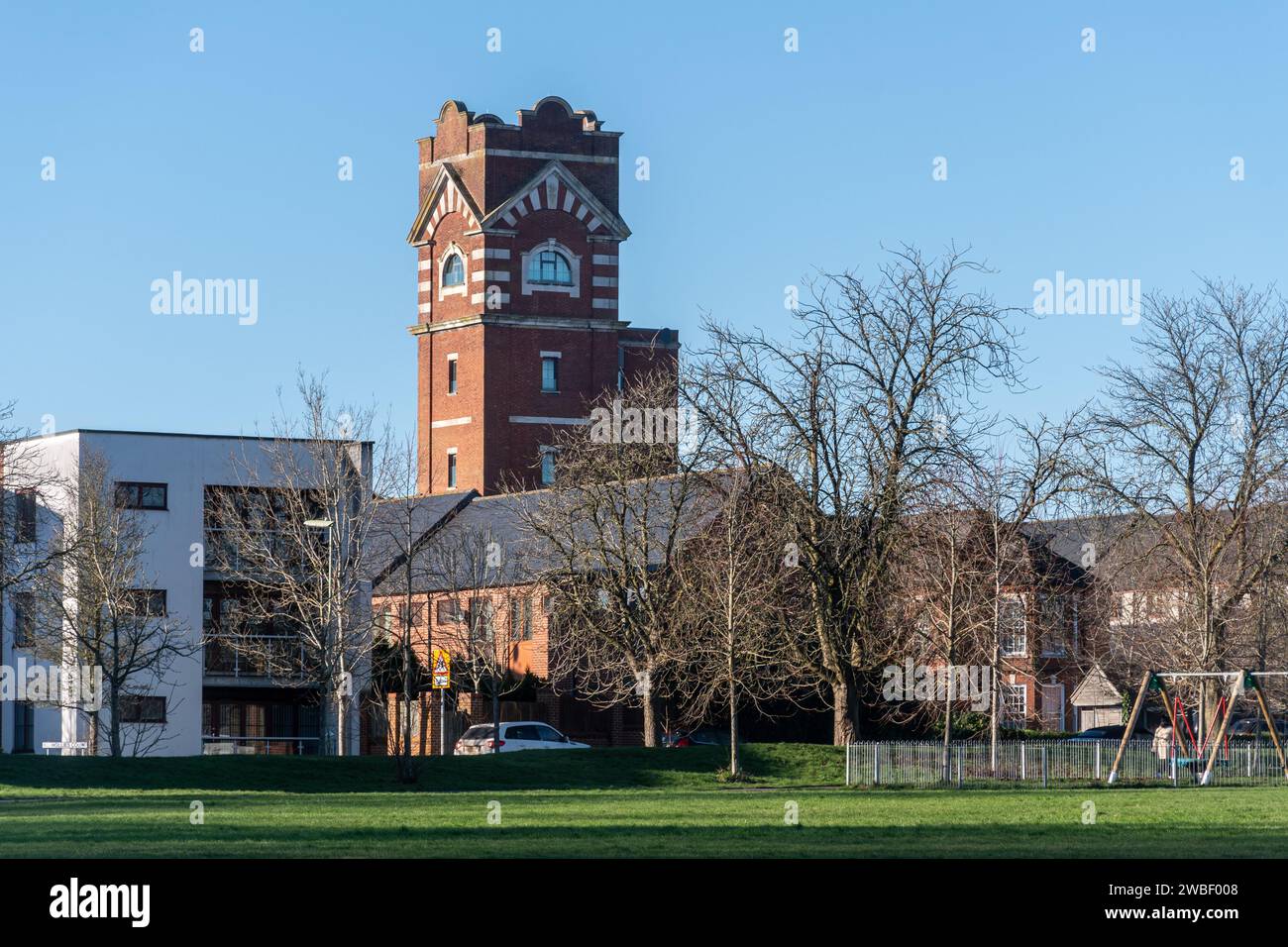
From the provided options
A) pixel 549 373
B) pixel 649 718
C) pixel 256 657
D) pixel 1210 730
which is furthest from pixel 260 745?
pixel 549 373

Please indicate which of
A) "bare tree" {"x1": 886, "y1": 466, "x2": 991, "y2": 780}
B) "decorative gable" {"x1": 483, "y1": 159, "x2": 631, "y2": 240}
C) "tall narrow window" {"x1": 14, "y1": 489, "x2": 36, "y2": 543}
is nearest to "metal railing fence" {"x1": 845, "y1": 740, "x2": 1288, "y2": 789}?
"bare tree" {"x1": 886, "y1": 466, "x2": 991, "y2": 780}

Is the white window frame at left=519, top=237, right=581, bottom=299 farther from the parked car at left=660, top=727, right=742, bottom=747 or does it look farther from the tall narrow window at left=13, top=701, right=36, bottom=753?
the tall narrow window at left=13, top=701, right=36, bottom=753

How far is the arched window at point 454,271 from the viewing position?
90250 millimetres

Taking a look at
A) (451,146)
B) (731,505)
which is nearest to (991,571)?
(731,505)

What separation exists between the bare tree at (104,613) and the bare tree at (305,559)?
2.30 meters

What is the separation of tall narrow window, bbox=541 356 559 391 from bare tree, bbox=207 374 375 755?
31.8 metres

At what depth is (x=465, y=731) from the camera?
2377 inches

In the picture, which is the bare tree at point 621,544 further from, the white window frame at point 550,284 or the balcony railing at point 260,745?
the white window frame at point 550,284

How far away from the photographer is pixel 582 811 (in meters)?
28.2

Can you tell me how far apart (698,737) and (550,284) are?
3488 centimetres

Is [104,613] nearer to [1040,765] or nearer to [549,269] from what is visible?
[1040,765]

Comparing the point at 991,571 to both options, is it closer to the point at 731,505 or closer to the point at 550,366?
the point at 731,505

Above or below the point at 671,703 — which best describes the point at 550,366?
above
